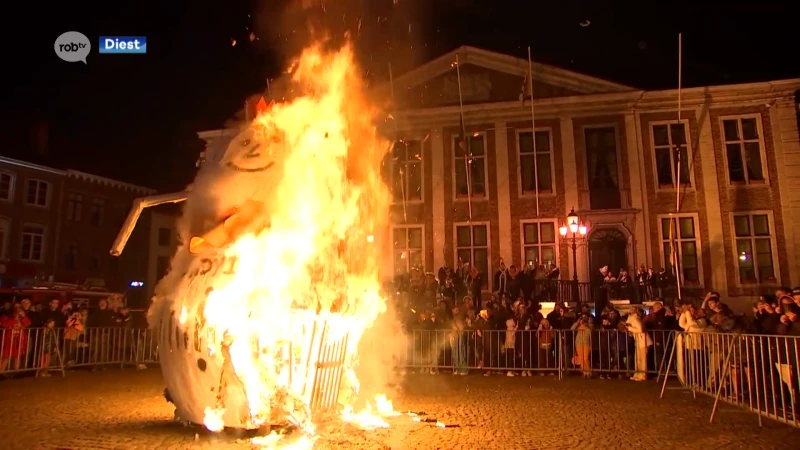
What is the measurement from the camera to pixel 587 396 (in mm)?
10516

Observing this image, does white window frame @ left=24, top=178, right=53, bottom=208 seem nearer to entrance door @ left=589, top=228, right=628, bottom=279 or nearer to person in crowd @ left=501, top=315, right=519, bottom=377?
entrance door @ left=589, top=228, right=628, bottom=279

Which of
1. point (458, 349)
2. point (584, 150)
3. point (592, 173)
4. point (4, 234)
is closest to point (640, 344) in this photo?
point (458, 349)

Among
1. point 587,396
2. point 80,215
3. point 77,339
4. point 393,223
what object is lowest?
point 587,396

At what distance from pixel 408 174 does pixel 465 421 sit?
19.5 meters

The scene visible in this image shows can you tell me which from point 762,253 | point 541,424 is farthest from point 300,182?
point 762,253

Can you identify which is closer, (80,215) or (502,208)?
(502,208)

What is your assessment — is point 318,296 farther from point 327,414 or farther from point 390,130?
point 390,130

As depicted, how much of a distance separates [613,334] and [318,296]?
9.06 m

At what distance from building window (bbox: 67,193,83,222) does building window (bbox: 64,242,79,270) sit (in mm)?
1663

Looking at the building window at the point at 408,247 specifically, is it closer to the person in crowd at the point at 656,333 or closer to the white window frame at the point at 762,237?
the white window frame at the point at 762,237

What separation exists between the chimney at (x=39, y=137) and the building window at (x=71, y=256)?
232 inches

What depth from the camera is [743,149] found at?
24.0m

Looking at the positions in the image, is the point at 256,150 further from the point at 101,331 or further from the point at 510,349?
the point at 101,331

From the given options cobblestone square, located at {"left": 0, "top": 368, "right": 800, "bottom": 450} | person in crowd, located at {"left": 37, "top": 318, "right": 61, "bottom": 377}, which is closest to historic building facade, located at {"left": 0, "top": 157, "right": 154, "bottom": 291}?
person in crowd, located at {"left": 37, "top": 318, "right": 61, "bottom": 377}
